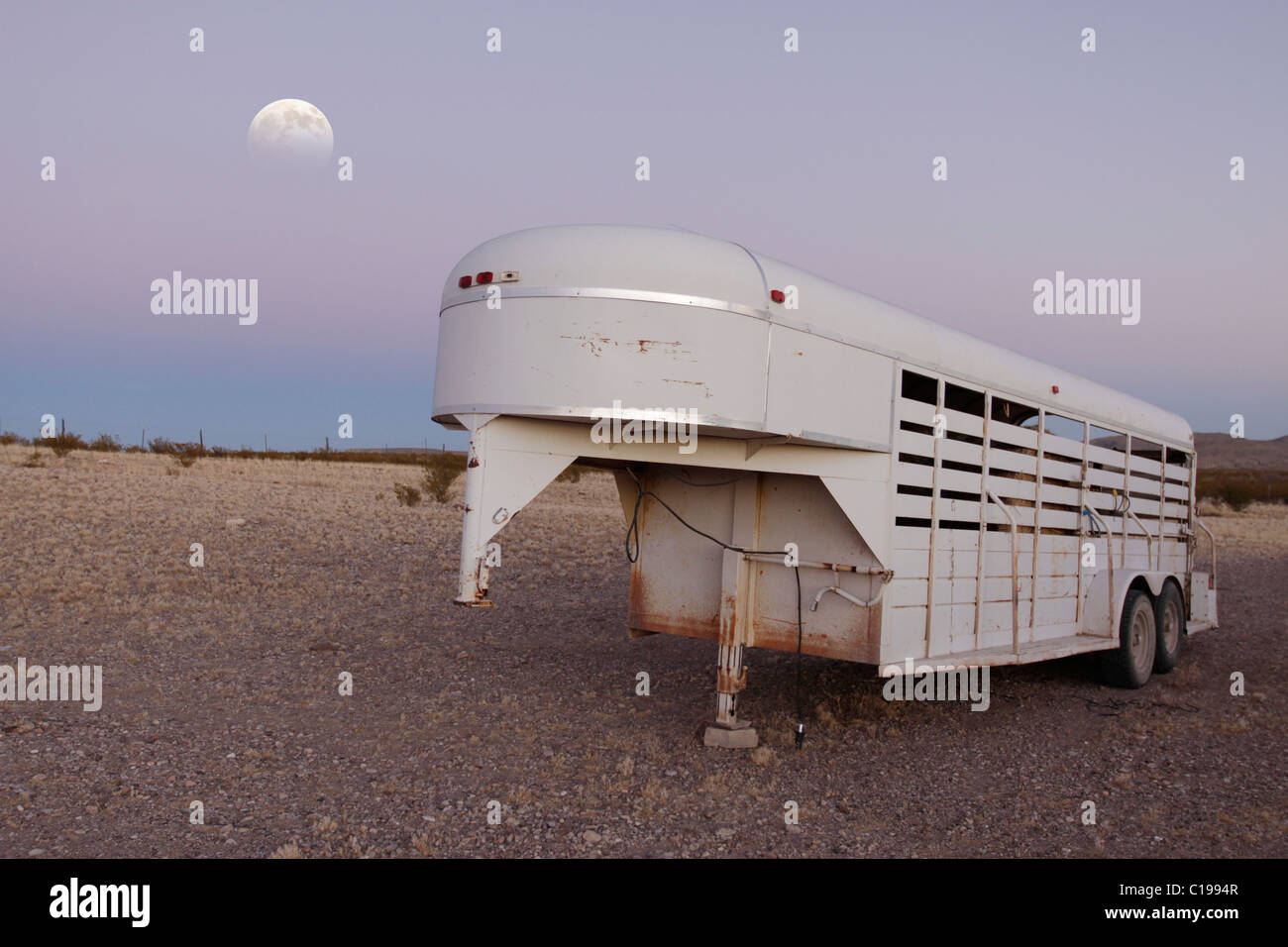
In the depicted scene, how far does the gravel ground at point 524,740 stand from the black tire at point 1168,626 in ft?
0.74

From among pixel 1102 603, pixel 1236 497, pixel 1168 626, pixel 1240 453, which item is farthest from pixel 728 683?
pixel 1240 453

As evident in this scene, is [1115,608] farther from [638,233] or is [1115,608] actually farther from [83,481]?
[83,481]

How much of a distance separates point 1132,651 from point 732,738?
4410 millimetres

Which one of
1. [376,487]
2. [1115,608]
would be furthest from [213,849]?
[376,487]

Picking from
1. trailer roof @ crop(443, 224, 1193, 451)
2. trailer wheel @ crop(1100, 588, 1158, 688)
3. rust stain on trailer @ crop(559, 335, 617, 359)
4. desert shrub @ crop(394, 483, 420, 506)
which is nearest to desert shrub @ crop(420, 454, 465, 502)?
desert shrub @ crop(394, 483, 420, 506)

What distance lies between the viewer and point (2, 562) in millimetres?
11375

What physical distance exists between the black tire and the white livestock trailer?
0.36 metres

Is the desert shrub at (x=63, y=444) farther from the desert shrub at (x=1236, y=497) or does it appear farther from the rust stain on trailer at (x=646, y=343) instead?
the desert shrub at (x=1236, y=497)

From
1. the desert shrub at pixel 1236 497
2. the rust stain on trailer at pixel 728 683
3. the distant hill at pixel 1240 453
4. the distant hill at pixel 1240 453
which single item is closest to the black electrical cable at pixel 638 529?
the rust stain on trailer at pixel 728 683

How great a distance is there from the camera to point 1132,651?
27.4ft

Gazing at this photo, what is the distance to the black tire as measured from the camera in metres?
8.91

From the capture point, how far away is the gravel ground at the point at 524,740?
4.68 m

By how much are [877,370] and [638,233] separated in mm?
1767

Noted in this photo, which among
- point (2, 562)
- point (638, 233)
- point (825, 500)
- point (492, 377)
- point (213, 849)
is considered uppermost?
point (638, 233)
